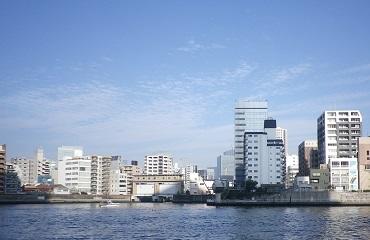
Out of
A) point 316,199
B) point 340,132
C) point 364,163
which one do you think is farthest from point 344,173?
point 340,132

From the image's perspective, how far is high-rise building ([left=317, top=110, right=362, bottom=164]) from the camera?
14712cm

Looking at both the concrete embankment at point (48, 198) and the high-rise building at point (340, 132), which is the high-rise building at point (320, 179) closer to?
the high-rise building at point (340, 132)

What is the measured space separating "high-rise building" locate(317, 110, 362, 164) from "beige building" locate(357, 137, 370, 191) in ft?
45.4

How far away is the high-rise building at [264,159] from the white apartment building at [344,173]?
40499 mm

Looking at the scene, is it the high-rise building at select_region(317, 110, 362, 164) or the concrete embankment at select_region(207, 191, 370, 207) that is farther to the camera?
the high-rise building at select_region(317, 110, 362, 164)

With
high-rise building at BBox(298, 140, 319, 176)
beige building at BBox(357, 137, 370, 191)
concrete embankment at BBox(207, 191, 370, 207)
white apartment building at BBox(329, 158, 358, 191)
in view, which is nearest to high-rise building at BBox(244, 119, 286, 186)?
high-rise building at BBox(298, 140, 319, 176)

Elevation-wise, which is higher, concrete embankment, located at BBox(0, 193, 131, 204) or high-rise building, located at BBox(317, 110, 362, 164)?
high-rise building, located at BBox(317, 110, 362, 164)

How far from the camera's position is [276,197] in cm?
12975

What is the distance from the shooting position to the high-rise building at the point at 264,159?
173m

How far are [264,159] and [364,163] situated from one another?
4544 centimetres

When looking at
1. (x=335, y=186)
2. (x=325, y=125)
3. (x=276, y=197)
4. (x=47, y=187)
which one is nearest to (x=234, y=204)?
(x=276, y=197)

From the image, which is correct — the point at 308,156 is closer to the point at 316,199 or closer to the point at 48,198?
the point at 316,199

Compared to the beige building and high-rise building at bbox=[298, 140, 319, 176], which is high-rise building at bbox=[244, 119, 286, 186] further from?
the beige building

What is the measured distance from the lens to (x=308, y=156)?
583ft
